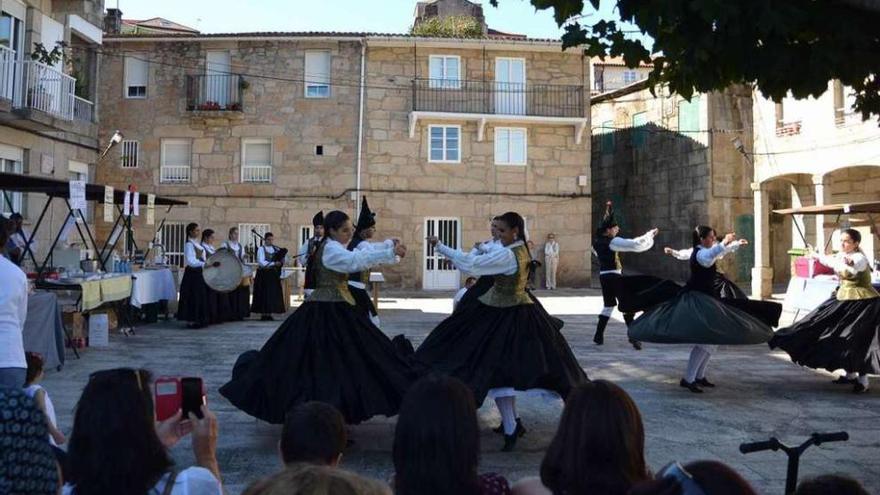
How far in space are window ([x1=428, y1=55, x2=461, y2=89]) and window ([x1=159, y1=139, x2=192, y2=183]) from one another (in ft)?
27.8

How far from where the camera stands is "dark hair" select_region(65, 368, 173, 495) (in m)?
2.44

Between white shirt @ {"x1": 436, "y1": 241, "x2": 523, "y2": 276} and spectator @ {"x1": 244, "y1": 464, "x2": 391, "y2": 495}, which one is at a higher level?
white shirt @ {"x1": 436, "y1": 241, "x2": 523, "y2": 276}

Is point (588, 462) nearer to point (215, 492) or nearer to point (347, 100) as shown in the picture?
point (215, 492)

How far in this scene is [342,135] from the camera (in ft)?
85.7

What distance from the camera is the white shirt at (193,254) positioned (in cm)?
1369

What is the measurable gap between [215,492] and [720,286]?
8904 mm

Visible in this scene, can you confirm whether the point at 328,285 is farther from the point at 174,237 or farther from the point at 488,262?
the point at 174,237

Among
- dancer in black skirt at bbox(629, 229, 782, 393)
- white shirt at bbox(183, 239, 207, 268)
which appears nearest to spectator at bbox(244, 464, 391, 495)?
dancer in black skirt at bbox(629, 229, 782, 393)

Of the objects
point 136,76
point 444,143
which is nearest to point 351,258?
point 444,143

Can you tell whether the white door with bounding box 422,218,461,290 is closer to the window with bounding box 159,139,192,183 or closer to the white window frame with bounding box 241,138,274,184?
the white window frame with bounding box 241,138,274,184

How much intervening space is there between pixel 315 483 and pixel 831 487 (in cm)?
121

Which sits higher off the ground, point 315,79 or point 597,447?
point 315,79

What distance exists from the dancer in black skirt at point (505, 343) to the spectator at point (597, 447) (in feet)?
10.3

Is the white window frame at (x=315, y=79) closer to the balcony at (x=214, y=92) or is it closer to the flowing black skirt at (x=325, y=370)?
the balcony at (x=214, y=92)
